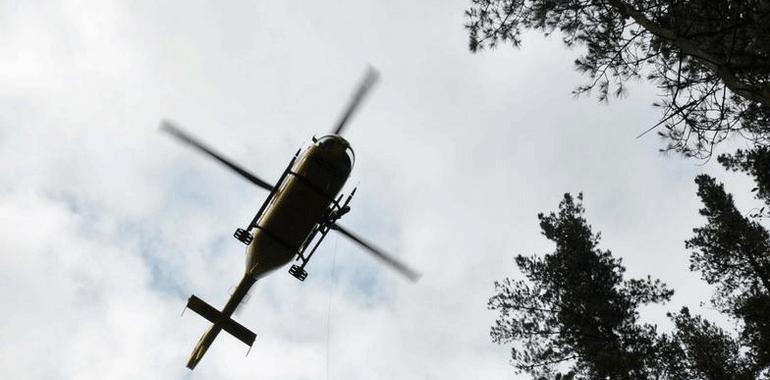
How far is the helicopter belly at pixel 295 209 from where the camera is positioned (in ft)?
30.1

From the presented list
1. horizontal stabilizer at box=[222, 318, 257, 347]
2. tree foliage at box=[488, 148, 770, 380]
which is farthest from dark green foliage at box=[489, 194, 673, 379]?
horizontal stabilizer at box=[222, 318, 257, 347]

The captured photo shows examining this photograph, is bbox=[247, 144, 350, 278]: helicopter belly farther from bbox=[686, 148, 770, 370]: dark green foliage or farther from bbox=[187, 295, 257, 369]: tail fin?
bbox=[686, 148, 770, 370]: dark green foliage

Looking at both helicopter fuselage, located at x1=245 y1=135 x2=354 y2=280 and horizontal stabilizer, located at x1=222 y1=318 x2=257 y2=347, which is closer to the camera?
helicopter fuselage, located at x1=245 y1=135 x2=354 y2=280

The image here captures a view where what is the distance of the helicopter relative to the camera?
9.21 meters

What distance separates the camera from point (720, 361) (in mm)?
10320

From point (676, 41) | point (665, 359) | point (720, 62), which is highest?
point (676, 41)

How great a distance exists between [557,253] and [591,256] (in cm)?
89

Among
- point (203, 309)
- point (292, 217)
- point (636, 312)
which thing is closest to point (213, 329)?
point (203, 309)

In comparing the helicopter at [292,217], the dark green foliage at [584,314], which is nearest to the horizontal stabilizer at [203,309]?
the helicopter at [292,217]

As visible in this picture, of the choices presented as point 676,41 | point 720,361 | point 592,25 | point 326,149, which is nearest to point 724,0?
point 676,41

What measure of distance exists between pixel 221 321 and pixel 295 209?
3.27 m

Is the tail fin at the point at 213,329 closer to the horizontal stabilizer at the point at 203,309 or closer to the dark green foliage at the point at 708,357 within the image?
the horizontal stabilizer at the point at 203,309

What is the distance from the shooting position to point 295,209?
30.1ft

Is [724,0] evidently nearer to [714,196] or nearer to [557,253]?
[557,253]
